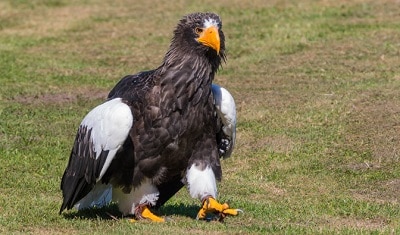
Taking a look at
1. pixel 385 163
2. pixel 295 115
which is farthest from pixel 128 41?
pixel 385 163

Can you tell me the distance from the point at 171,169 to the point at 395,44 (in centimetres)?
1156

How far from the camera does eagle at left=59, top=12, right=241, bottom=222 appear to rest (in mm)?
10000

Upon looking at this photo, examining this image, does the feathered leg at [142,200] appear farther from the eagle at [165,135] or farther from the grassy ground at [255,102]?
the grassy ground at [255,102]

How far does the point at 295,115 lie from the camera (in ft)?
53.1

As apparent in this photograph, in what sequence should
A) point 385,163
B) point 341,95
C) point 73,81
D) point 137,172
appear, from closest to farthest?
1. point 137,172
2. point 385,163
3. point 341,95
4. point 73,81

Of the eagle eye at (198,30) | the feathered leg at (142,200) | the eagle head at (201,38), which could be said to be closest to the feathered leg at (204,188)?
the feathered leg at (142,200)

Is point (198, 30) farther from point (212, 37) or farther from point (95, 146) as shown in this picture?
point (95, 146)

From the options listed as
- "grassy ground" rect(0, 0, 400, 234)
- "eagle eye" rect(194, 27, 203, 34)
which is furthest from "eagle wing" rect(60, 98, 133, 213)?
"eagle eye" rect(194, 27, 203, 34)

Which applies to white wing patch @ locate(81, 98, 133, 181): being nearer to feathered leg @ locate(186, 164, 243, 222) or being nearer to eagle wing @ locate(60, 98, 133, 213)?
eagle wing @ locate(60, 98, 133, 213)

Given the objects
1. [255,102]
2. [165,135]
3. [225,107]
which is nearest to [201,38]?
[225,107]

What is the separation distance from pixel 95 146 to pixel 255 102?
750cm

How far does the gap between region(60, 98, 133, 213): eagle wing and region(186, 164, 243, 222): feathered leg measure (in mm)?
815

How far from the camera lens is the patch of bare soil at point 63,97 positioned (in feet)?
58.3

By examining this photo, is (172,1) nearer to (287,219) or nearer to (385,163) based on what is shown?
(385,163)
